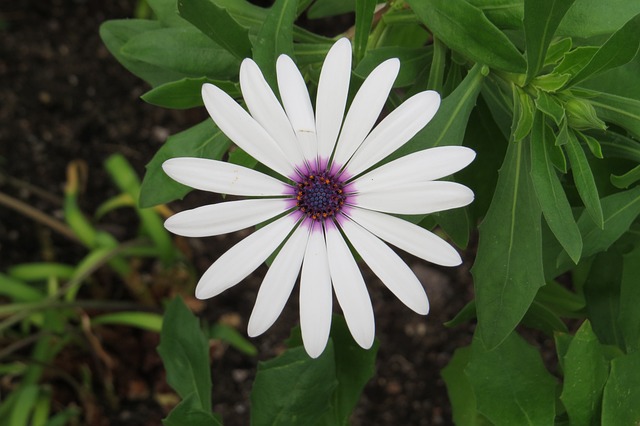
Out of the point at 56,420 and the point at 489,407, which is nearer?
the point at 489,407

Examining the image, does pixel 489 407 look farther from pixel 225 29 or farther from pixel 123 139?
pixel 123 139

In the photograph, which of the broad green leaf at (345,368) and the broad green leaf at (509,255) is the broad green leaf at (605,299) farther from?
the broad green leaf at (345,368)

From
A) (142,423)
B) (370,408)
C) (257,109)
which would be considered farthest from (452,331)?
(257,109)

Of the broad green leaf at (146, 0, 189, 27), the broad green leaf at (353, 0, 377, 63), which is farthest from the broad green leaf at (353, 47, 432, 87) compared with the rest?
the broad green leaf at (146, 0, 189, 27)

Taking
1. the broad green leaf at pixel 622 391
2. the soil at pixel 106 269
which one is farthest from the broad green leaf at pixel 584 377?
the soil at pixel 106 269

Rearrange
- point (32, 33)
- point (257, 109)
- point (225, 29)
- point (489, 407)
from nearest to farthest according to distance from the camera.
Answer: point (257, 109) → point (225, 29) → point (489, 407) → point (32, 33)

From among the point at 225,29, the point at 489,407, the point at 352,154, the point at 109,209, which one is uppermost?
the point at 109,209

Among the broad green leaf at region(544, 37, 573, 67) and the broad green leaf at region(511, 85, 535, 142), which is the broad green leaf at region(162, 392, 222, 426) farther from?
the broad green leaf at region(544, 37, 573, 67)
